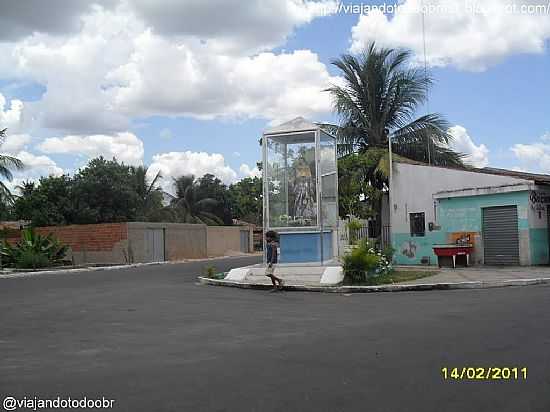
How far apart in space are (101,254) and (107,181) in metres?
Result: 10.6

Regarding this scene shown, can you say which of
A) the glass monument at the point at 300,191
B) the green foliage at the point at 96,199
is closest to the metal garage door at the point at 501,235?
the glass monument at the point at 300,191

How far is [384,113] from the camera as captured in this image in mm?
30297

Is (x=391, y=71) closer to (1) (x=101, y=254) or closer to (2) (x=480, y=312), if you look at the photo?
(1) (x=101, y=254)

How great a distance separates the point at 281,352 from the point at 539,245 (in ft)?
52.9

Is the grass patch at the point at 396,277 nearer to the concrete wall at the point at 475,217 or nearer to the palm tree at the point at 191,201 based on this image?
the concrete wall at the point at 475,217

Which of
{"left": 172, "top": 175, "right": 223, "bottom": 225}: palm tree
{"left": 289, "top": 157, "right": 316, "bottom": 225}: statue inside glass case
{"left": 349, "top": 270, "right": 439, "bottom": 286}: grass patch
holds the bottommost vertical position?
{"left": 349, "top": 270, "right": 439, "bottom": 286}: grass patch

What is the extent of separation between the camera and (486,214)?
2220 cm

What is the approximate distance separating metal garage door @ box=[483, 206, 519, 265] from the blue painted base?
6396mm

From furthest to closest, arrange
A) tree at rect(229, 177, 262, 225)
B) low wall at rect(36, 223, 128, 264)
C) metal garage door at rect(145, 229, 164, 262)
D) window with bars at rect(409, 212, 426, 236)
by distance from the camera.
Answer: tree at rect(229, 177, 262, 225), metal garage door at rect(145, 229, 164, 262), low wall at rect(36, 223, 128, 264), window with bars at rect(409, 212, 426, 236)

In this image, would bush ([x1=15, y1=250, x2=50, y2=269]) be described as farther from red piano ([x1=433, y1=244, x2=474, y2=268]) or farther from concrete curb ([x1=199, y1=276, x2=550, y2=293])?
red piano ([x1=433, y1=244, x2=474, y2=268])

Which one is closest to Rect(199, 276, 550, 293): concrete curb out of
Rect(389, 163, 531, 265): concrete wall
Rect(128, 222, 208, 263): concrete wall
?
Rect(389, 163, 531, 265): concrete wall

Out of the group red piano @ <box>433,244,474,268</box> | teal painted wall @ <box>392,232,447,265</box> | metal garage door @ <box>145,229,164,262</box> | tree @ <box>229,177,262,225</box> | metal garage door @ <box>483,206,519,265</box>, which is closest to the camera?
metal garage door @ <box>483,206,519,265</box>
